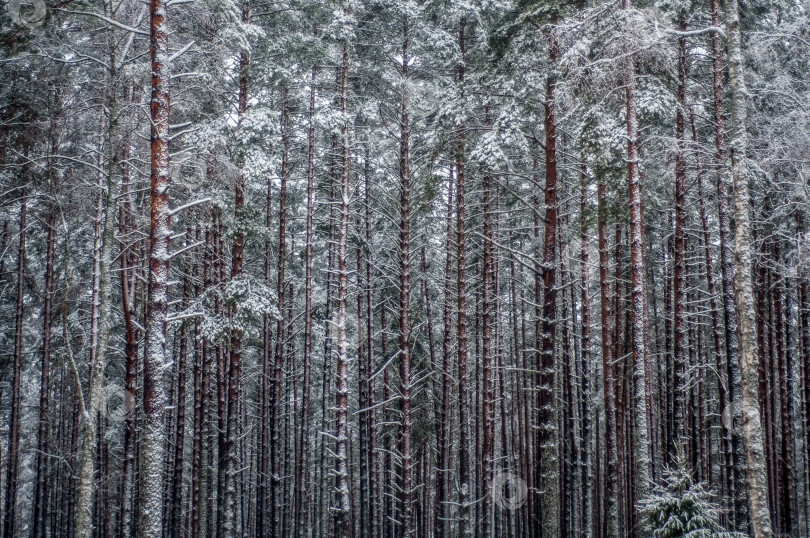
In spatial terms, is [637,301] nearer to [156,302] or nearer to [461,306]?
[461,306]

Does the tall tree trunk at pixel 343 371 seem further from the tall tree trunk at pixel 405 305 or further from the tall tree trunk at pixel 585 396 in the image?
the tall tree trunk at pixel 585 396

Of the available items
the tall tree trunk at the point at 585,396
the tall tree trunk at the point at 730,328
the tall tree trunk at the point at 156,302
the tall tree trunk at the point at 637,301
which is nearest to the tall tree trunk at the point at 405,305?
the tall tree trunk at the point at 585,396

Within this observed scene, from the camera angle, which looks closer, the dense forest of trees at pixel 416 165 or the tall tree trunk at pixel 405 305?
the dense forest of trees at pixel 416 165

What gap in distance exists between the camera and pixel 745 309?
8742 millimetres

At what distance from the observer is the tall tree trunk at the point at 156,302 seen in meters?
8.05

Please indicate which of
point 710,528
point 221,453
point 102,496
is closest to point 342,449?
point 221,453

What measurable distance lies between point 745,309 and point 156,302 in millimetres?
9614

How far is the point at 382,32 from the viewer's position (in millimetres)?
15359

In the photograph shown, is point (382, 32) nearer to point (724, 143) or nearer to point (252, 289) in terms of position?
point (252, 289)

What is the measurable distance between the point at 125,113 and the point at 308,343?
10.1 metres

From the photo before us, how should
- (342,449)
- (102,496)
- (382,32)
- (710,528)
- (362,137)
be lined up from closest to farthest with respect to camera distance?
1. (710,528)
2. (342,449)
3. (382,32)
4. (362,137)
5. (102,496)

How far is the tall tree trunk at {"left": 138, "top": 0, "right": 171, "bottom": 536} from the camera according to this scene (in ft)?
26.4

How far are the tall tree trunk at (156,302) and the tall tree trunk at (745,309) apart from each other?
29.9ft

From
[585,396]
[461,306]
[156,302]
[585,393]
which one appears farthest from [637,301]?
[156,302]
